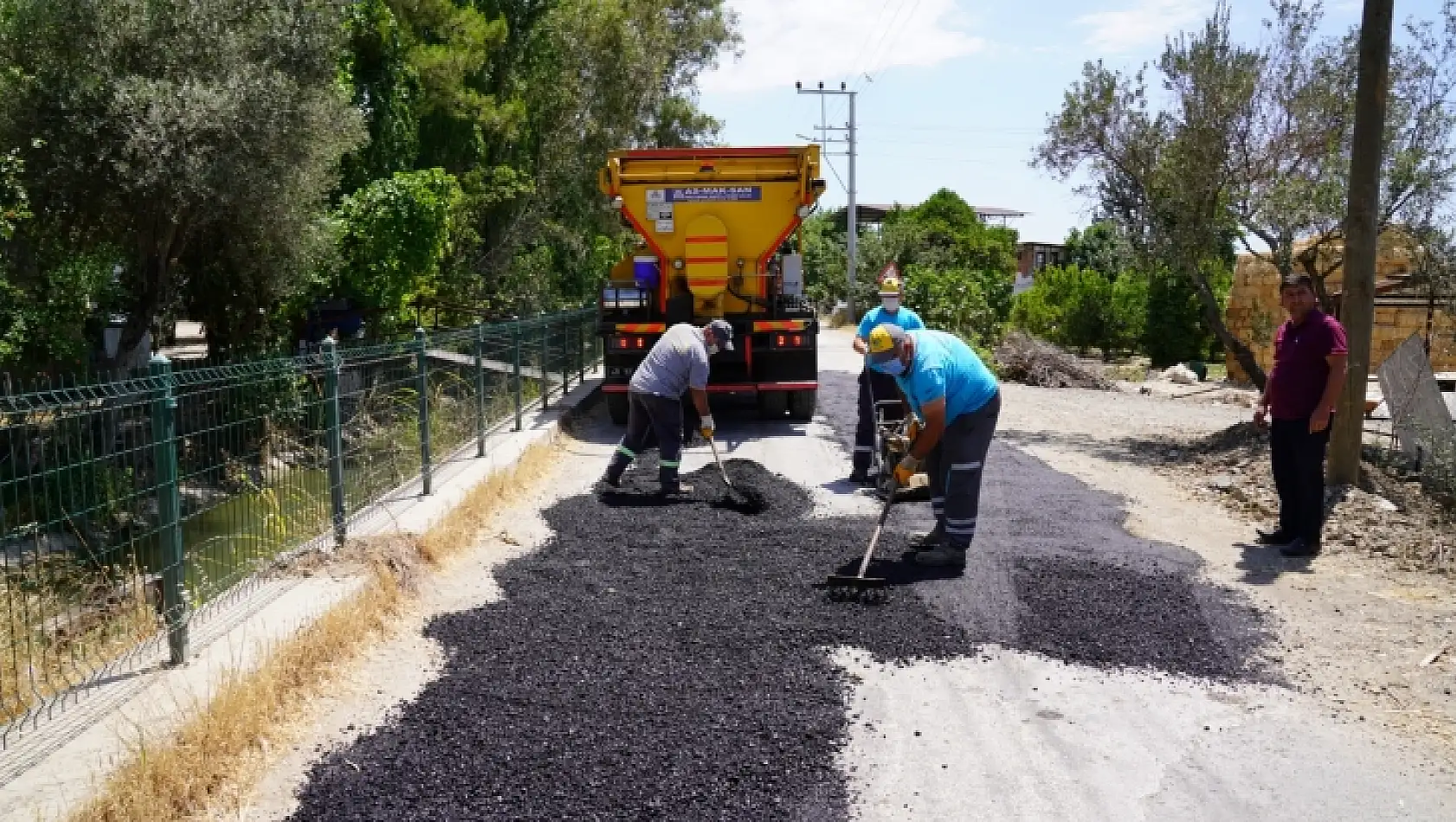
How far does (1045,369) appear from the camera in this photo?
1847cm

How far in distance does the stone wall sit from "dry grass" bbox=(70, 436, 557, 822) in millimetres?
15265

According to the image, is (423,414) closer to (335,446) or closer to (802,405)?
(335,446)

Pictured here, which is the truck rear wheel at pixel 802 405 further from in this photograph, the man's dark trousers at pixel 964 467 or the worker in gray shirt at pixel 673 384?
the man's dark trousers at pixel 964 467

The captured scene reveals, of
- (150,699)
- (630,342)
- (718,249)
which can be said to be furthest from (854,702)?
(718,249)

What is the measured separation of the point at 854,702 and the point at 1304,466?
150 inches

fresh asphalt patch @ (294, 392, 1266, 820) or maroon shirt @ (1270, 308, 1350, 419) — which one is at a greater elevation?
maroon shirt @ (1270, 308, 1350, 419)

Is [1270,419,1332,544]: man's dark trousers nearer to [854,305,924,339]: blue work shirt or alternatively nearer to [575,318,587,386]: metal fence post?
[854,305,924,339]: blue work shirt

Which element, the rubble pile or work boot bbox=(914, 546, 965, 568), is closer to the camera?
work boot bbox=(914, 546, 965, 568)

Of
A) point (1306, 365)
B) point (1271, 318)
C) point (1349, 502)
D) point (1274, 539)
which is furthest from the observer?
point (1271, 318)

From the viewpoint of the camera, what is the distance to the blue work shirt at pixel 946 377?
18.9 ft

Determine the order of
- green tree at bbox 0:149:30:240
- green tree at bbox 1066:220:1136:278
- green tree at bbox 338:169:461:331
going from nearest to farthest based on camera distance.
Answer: green tree at bbox 0:149:30:240 → green tree at bbox 338:169:461:331 → green tree at bbox 1066:220:1136:278

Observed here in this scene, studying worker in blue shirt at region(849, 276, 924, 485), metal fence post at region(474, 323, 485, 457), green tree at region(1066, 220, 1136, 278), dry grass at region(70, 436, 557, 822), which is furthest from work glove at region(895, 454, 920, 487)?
green tree at region(1066, 220, 1136, 278)

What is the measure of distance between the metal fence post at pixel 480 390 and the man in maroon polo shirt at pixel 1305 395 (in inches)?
226

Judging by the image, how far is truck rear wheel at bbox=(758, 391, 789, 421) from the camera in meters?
12.0
